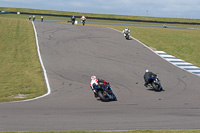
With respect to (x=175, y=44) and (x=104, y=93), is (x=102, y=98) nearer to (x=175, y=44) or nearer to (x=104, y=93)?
(x=104, y=93)

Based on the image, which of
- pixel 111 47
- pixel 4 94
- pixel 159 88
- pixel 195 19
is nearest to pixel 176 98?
pixel 159 88

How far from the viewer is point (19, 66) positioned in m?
24.8

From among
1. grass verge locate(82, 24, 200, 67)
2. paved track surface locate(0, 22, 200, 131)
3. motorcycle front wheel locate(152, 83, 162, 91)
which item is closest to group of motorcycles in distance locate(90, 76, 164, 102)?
paved track surface locate(0, 22, 200, 131)

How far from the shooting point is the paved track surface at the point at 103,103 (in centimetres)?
1109

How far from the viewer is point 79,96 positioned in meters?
16.8

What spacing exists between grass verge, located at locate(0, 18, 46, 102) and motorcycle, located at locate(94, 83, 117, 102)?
142 inches

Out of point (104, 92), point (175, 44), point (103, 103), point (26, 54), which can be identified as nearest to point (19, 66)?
point (26, 54)

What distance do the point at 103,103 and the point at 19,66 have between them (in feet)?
Answer: 39.1

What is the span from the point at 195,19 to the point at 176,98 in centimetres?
8199

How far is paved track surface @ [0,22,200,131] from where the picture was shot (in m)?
11.1

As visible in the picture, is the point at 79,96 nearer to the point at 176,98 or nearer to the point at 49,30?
the point at 176,98

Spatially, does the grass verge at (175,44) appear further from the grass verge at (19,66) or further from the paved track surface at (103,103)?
the grass verge at (19,66)

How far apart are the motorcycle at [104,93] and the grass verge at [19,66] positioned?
3.60 meters

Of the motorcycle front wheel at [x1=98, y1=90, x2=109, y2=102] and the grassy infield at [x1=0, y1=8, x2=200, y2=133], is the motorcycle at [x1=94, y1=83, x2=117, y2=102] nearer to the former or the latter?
the motorcycle front wheel at [x1=98, y1=90, x2=109, y2=102]
